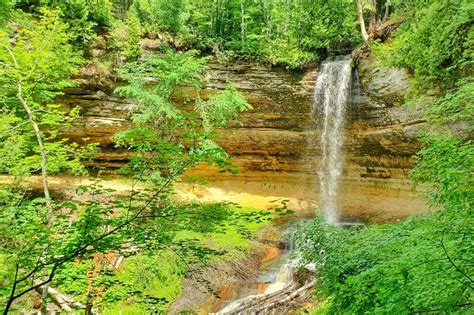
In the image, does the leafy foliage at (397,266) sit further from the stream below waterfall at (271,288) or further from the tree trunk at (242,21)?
the tree trunk at (242,21)

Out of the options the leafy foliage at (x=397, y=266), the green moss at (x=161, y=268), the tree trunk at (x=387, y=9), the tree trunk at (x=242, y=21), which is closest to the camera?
the leafy foliage at (x=397, y=266)

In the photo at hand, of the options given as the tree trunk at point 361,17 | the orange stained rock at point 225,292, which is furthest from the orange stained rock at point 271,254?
the tree trunk at point 361,17

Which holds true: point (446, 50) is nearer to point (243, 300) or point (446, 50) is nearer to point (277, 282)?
point (277, 282)

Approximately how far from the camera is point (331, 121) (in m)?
16.6

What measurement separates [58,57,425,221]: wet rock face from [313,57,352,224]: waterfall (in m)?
0.34

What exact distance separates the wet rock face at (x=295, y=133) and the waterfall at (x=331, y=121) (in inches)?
13.5

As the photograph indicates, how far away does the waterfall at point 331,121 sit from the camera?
52.9 feet

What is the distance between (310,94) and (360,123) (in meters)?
2.75

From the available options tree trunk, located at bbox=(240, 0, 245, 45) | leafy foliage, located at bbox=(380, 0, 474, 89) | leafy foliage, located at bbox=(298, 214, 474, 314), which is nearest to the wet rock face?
leafy foliage, located at bbox=(380, 0, 474, 89)

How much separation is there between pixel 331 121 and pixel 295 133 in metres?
1.82

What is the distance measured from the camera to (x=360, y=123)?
1572 centimetres

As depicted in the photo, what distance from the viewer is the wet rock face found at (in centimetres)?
1443

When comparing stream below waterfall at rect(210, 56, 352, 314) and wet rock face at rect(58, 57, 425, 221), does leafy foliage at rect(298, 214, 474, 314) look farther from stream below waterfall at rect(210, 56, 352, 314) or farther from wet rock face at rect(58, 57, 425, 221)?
wet rock face at rect(58, 57, 425, 221)

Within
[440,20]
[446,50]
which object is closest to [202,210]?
[446,50]
